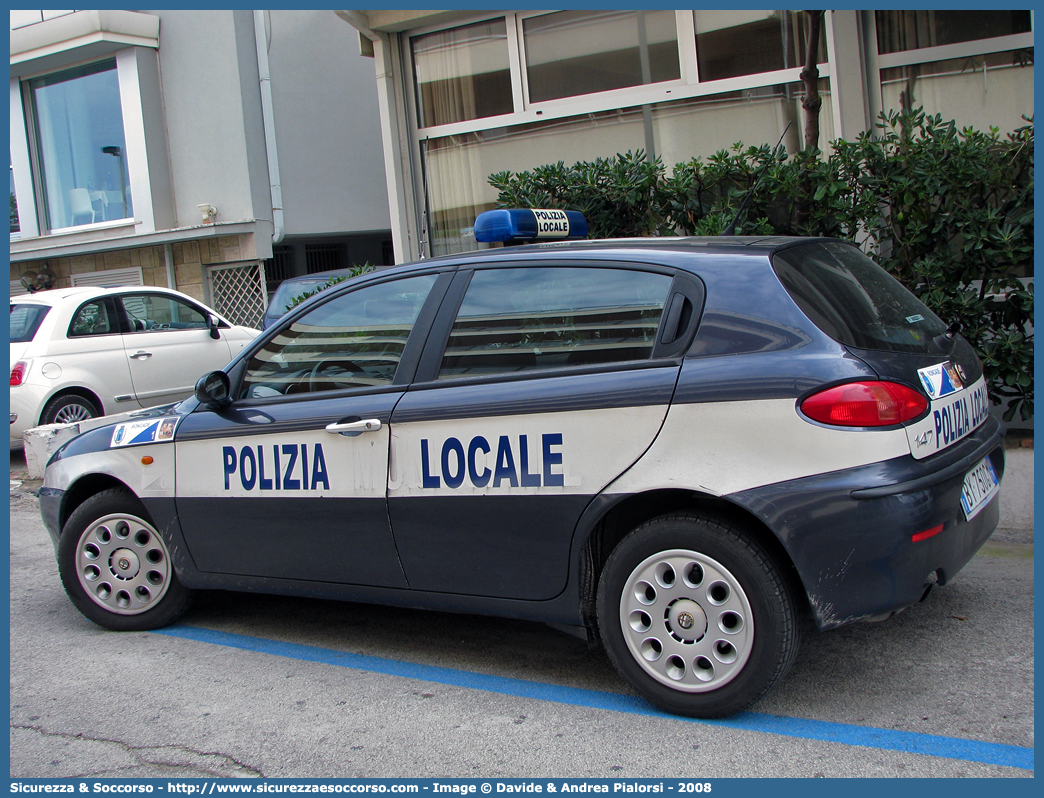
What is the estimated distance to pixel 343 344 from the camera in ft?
12.9

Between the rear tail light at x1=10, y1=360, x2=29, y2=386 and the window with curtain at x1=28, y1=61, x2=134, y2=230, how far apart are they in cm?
839

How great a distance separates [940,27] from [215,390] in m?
6.77

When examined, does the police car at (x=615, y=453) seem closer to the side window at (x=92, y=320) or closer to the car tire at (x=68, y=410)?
the car tire at (x=68, y=410)

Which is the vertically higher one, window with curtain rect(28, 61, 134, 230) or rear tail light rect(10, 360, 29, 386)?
window with curtain rect(28, 61, 134, 230)

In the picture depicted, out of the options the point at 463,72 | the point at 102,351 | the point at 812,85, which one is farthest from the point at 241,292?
the point at 812,85

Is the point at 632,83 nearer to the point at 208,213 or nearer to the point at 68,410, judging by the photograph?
the point at 68,410

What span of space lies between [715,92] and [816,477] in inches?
256

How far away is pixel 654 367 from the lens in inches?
127

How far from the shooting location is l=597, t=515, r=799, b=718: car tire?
301cm

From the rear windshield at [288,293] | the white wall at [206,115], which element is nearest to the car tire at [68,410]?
the rear windshield at [288,293]

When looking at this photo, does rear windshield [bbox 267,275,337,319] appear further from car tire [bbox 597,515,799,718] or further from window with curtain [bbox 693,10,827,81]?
car tire [bbox 597,515,799,718]

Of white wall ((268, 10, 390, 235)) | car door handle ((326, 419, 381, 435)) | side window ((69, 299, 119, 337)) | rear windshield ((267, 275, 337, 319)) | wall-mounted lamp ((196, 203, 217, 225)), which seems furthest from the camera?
white wall ((268, 10, 390, 235))

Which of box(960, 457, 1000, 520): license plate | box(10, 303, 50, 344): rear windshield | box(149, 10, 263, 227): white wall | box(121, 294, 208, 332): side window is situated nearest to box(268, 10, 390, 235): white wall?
box(149, 10, 263, 227): white wall

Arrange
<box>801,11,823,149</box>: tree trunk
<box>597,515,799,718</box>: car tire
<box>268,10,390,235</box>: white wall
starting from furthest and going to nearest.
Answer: <box>268,10,390,235</box>: white wall < <box>801,11,823,149</box>: tree trunk < <box>597,515,799,718</box>: car tire
